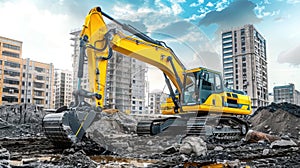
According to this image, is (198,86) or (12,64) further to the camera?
(12,64)

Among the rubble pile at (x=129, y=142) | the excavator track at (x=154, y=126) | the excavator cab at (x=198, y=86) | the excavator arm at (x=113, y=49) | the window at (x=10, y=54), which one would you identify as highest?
the window at (x=10, y=54)

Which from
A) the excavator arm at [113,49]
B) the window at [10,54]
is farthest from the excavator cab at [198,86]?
the window at [10,54]

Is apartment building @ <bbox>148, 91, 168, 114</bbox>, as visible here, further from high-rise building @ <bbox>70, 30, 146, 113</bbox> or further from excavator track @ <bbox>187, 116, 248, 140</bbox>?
excavator track @ <bbox>187, 116, 248, 140</bbox>

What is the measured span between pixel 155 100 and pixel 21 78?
4789cm

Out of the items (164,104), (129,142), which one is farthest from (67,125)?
(129,142)

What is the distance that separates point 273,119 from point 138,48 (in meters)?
9.76

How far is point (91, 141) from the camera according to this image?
280 inches

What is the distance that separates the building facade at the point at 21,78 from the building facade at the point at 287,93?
44.9 meters

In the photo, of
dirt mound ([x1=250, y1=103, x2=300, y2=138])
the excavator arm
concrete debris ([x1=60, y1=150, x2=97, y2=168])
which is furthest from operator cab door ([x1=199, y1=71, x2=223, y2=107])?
dirt mound ([x1=250, y1=103, x2=300, y2=138])

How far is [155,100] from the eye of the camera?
7203 mm

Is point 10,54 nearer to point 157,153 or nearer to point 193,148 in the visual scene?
point 157,153

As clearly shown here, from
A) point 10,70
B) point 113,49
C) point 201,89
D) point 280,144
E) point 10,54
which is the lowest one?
point 280,144

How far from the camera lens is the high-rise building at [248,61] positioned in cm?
5834

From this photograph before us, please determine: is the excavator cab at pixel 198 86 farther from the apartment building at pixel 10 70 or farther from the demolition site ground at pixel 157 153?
the apartment building at pixel 10 70
